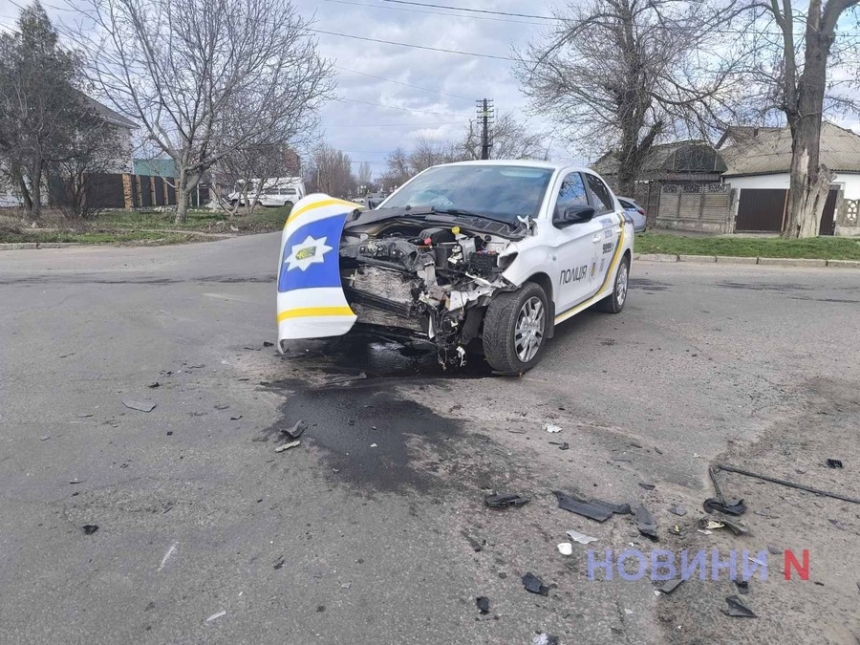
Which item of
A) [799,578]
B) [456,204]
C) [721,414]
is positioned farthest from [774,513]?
[456,204]

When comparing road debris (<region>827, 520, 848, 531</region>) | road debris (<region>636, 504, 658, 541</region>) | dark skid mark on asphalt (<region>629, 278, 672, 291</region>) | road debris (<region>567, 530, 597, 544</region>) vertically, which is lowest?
road debris (<region>567, 530, 597, 544</region>)

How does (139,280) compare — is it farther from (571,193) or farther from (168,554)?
(168,554)

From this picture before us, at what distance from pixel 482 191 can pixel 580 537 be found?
3807 millimetres

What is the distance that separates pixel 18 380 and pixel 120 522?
2.78 metres

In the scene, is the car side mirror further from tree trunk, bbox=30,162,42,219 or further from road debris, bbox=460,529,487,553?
tree trunk, bbox=30,162,42,219

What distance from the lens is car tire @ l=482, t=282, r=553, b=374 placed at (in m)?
4.97

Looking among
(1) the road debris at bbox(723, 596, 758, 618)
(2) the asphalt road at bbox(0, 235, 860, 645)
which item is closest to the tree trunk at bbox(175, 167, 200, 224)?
(2) the asphalt road at bbox(0, 235, 860, 645)

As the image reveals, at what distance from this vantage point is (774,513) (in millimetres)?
3180

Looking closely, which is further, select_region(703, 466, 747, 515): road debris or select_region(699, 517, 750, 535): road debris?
select_region(703, 466, 747, 515): road debris

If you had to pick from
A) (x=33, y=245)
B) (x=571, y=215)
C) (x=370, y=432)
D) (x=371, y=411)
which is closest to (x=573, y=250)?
(x=571, y=215)

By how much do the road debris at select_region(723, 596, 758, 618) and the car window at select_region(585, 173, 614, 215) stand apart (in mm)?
5031

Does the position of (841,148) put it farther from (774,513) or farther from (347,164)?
(347,164)

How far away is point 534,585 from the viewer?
2.60 meters

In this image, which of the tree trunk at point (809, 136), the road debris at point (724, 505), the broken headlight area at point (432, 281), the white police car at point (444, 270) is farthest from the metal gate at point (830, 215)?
the road debris at point (724, 505)
